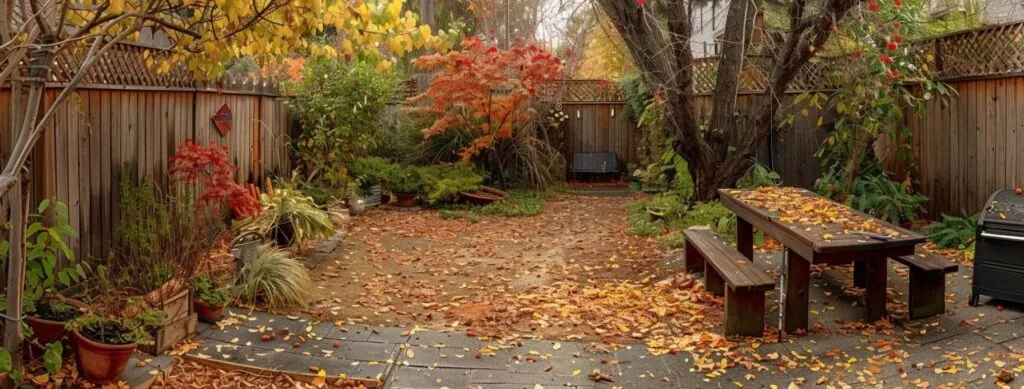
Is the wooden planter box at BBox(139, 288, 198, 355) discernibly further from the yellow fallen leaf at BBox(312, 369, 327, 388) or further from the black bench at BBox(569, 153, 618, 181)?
the black bench at BBox(569, 153, 618, 181)

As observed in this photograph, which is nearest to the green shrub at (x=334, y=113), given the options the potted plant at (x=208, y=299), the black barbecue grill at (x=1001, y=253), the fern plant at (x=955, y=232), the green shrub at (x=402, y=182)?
the green shrub at (x=402, y=182)

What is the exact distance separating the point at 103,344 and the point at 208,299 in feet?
3.94

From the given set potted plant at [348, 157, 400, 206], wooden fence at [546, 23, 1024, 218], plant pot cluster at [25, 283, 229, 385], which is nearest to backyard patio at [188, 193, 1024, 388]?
plant pot cluster at [25, 283, 229, 385]

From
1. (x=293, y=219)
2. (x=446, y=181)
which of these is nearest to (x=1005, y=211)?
(x=293, y=219)

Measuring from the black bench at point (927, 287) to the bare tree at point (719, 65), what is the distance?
3.20 m

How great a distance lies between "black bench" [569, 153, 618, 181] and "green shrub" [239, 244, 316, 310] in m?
9.06

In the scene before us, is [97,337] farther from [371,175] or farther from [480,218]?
[371,175]

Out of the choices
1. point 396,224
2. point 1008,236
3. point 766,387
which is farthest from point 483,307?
point 396,224

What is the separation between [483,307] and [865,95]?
4.97 metres

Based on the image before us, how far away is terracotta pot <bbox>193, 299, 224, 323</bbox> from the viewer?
5.02 meters

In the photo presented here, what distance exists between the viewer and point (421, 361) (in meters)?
4.59

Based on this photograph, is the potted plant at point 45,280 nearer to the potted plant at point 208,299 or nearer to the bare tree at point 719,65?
the potted plant at point 208,299

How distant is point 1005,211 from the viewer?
16.7 ft

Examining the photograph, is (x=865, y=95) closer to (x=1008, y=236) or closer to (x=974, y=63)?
(x=974, y=63)
